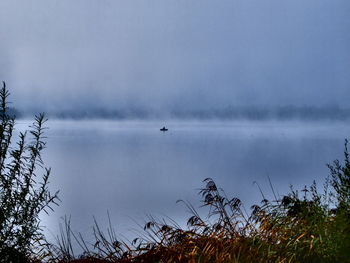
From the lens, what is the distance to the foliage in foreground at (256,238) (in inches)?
172

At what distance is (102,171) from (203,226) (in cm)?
4174

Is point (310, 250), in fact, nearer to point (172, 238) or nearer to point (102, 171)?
point (172, 238)

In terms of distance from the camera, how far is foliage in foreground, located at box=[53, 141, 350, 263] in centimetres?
438

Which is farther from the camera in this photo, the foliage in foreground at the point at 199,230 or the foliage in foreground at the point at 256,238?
the foliage in foreground at the point at 256,238

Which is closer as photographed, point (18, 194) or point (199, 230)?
point (18, 194)

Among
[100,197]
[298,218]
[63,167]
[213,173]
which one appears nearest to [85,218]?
[100,197]

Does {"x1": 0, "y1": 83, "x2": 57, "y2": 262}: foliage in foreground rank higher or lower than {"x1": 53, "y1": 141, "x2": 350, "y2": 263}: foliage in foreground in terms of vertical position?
higher

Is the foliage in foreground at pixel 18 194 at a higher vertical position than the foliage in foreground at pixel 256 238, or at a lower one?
higher

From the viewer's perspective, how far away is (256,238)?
492cm

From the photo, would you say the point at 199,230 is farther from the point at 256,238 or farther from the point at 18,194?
the point at 18,194

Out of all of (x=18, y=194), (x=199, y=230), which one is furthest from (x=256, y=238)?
(x=18, y=194)

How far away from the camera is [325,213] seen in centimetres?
573

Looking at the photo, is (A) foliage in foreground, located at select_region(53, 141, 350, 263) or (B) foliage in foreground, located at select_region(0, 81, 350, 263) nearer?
(B) foliage in foreground, located at select_region(0, 81, 350, 263)

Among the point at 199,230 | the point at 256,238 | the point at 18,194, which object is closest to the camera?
the point at 18,194
